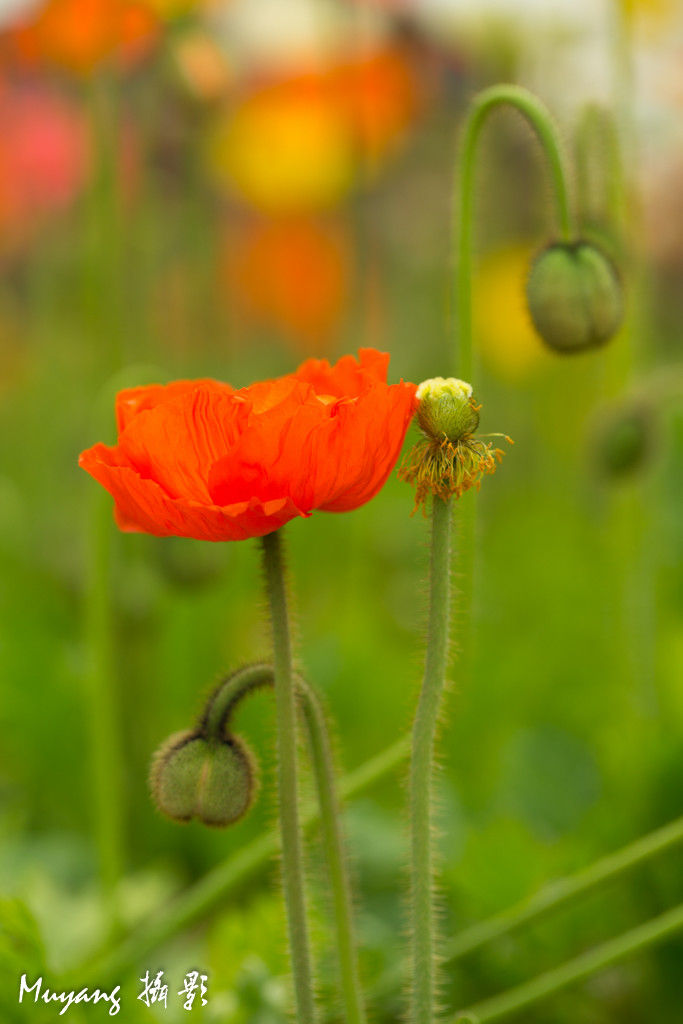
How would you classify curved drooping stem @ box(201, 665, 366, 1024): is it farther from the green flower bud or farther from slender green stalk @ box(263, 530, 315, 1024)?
the green flower bud

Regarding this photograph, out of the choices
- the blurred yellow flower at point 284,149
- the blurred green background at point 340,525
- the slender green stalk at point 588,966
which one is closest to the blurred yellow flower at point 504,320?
the blurred green background at point 340,525

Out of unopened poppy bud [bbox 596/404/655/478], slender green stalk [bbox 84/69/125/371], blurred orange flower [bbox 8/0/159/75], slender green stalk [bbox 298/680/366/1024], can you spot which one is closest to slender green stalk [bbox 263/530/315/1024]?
slender green stalk [bbox 298/680/366/1024]

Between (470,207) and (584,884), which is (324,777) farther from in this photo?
(470,207)

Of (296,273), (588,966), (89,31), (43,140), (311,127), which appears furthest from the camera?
(296,273)

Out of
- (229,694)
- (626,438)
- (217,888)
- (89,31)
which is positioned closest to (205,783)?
(229,694)

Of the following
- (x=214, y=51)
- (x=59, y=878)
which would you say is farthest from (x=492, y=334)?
(x=59, y=878)

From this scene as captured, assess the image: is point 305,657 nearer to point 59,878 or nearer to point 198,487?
point 59,878
